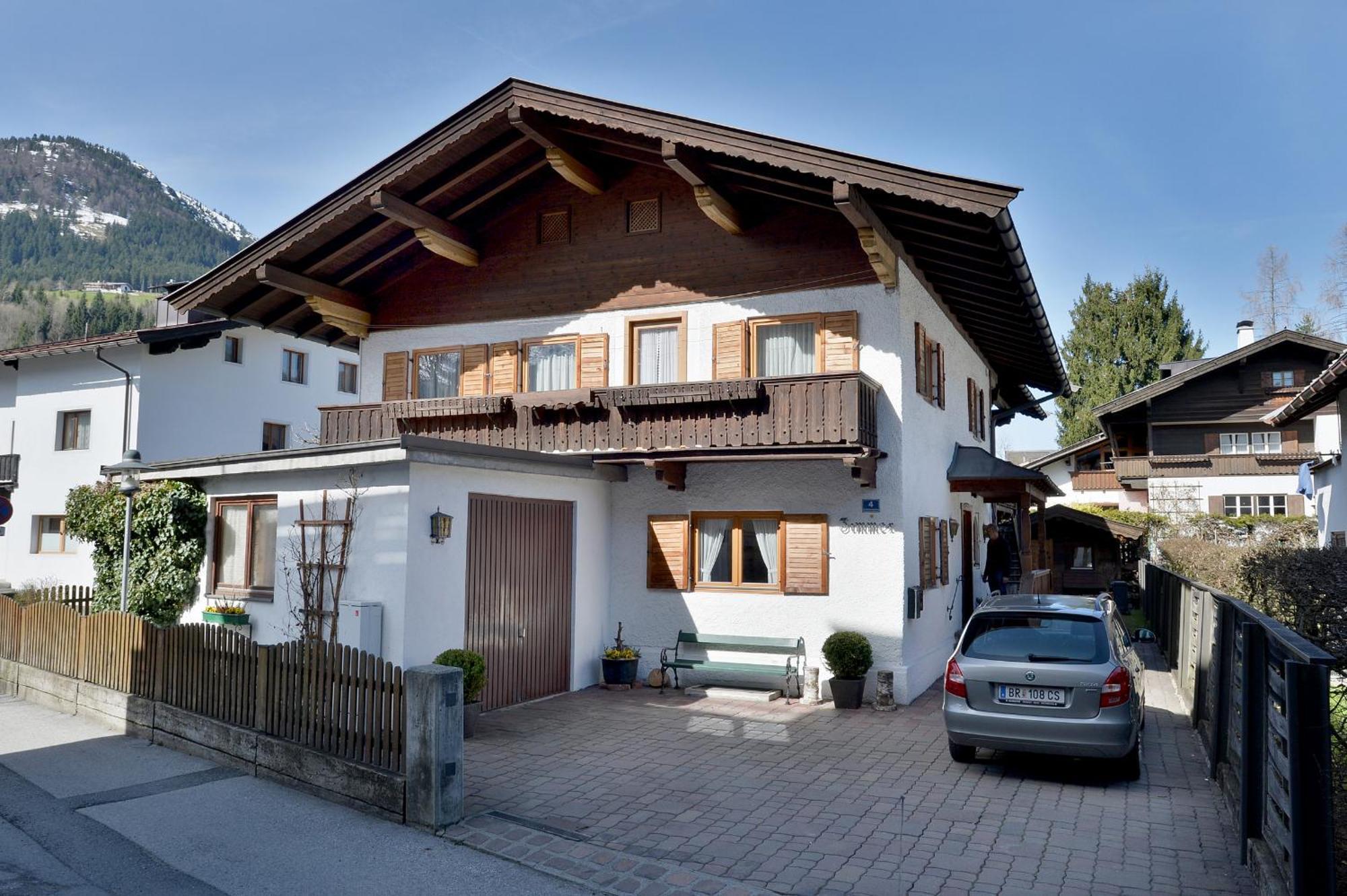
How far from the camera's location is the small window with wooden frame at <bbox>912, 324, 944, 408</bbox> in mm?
14492

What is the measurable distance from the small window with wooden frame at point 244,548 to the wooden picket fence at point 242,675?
2125mm

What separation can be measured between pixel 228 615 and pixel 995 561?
1616 cm

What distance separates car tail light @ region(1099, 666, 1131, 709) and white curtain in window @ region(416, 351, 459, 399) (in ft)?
38.0

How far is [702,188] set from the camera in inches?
531

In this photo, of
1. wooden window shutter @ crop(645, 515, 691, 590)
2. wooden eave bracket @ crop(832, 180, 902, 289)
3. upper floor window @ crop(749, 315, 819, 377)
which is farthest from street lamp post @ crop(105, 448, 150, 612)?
wooden eave bracket @ crop(832, 180, 902, 289)

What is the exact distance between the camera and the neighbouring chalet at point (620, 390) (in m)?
12.1

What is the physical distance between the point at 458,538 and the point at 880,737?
545 cm

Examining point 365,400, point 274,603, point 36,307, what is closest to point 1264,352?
point 365,400

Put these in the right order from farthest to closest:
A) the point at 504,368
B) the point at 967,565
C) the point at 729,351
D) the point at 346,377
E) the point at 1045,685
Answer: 1. the point at 346,377
2. the point at 967,565
3. the point at 504,368
4. the point at 729,351
5. the point at 1045,685

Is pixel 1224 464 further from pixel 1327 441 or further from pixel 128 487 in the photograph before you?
pixel 128 487

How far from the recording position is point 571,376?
→ 15656 mm

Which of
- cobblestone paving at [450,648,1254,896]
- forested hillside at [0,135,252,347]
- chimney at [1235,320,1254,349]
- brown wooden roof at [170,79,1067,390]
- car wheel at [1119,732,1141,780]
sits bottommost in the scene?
cobblestone paving at [450,648,1254,896]

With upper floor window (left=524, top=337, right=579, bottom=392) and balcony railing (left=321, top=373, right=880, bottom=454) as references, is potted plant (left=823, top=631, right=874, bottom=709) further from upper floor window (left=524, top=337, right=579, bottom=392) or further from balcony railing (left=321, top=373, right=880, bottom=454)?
upper floor window (left=524, top=337, right=579, bottom=392)

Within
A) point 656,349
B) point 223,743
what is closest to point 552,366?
point 656,349
